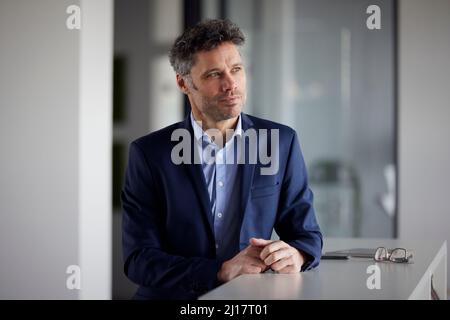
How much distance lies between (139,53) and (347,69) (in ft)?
5.04

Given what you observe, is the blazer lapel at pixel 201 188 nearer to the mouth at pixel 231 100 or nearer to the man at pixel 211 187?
the man at pixel 211 187

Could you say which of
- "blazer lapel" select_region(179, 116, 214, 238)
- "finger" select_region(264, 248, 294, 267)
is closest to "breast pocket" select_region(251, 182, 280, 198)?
"blazer lapel" select_region(179, 116, 214, 238)

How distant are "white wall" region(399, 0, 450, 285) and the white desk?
286 centimetres

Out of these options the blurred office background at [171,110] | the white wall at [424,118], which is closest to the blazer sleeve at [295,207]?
the blurred office background at [171,110]

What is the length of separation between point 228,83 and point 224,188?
0.97ft

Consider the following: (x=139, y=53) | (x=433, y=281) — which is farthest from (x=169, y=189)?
(x=139, y=53)

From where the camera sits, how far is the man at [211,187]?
1.90 metres

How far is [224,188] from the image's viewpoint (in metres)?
1.96

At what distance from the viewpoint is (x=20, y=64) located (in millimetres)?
3932

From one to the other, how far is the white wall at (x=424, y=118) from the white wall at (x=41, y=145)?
2309mm

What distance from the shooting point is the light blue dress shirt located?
1.94 metres

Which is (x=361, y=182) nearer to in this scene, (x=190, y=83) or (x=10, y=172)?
(x=10, y=172)
